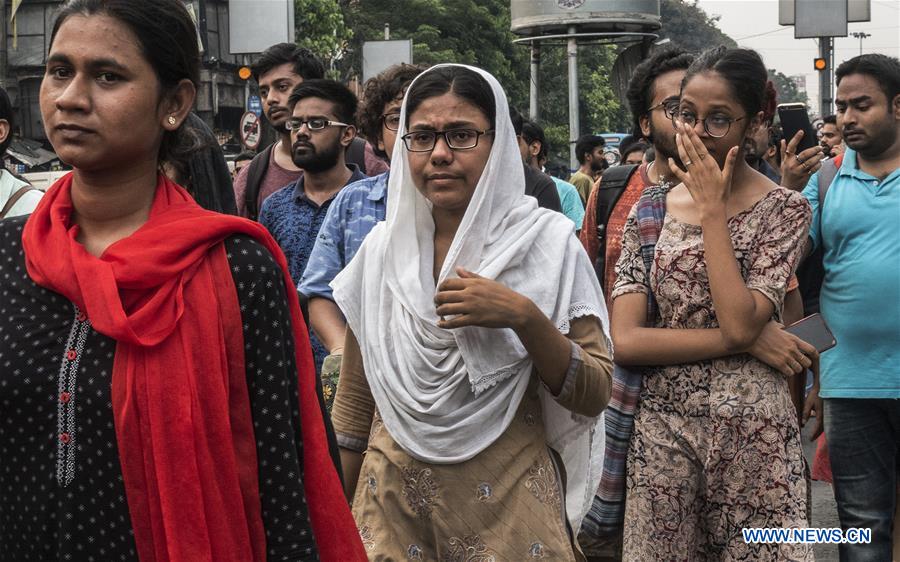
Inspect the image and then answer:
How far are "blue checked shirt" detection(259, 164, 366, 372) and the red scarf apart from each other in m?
3.09

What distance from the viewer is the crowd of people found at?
2.28m

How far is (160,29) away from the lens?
2.36m

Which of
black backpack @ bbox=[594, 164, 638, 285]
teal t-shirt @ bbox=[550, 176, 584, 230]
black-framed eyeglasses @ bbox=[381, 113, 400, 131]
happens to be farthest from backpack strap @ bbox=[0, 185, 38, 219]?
teal t-shirt @ bbox=[550, 176, 584, 230]

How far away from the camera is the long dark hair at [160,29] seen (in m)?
2.34

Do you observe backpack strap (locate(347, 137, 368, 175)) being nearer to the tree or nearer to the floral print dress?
the floral print dress

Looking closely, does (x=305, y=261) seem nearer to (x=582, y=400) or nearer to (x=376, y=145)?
(x=376, y=145)

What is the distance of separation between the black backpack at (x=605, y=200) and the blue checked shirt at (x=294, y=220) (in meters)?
1.17

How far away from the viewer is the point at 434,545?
322 cm

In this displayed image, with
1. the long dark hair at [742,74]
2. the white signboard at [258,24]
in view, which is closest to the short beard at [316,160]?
the long dark hair at [742,74]

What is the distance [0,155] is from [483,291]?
3472mm

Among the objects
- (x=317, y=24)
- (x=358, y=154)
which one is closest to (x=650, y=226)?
(x=358, y=154)

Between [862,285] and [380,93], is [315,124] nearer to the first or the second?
[380,93]

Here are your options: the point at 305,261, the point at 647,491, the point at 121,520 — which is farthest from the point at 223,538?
the point at 305,261

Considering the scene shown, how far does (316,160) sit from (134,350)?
3.60 metres
